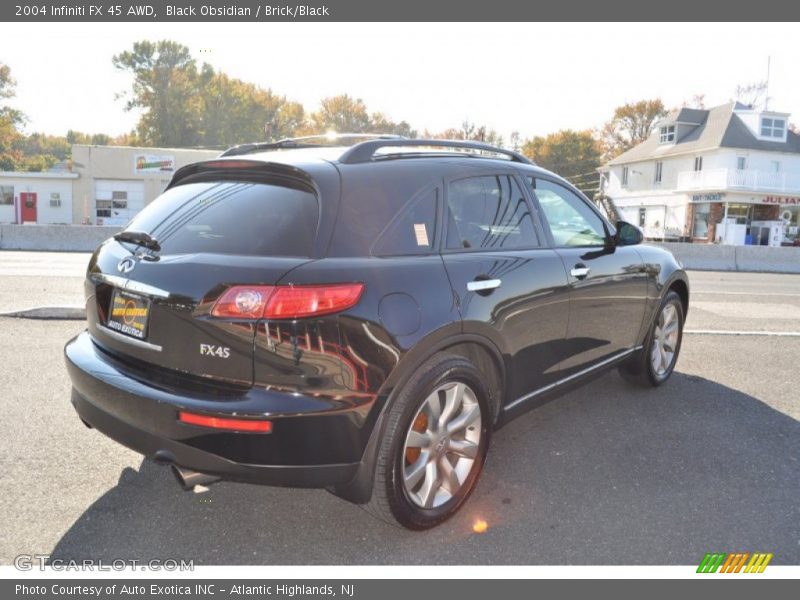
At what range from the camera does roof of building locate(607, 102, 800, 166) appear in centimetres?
4075

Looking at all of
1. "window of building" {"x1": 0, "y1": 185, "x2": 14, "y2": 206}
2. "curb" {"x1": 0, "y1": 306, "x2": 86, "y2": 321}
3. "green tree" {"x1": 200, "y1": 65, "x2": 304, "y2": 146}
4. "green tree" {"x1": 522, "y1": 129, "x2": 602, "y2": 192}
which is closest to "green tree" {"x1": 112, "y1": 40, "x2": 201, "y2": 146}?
"green tree" {"x1": 200, "y1": 65, "x2": 304, "y2": 146}

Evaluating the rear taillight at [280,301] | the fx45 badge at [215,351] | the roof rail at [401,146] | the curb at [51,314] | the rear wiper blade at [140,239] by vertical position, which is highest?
the roof rail at [401,146]

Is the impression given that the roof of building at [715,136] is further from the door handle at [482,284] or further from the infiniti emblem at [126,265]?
the infiniti emblem at [126,265]

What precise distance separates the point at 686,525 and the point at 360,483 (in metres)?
1.67

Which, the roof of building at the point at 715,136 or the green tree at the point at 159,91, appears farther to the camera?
the green tree at the point at 159,91

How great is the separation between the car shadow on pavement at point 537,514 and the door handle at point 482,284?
3.71 ft

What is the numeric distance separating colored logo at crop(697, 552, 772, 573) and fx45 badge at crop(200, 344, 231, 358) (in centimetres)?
227

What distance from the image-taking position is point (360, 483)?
2.69 meters

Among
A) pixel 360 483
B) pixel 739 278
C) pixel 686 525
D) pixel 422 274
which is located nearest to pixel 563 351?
pixel 686 525

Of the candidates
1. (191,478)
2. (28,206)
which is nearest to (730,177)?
(191,478)

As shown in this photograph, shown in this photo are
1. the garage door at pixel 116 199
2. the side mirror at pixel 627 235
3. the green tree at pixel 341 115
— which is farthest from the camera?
the green tree at pixel 341 115

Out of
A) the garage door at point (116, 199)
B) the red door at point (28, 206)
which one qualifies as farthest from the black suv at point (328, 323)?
the red door at point (28, 206)

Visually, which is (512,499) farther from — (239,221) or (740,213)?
(740,213)

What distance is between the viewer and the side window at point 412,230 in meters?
2.86
